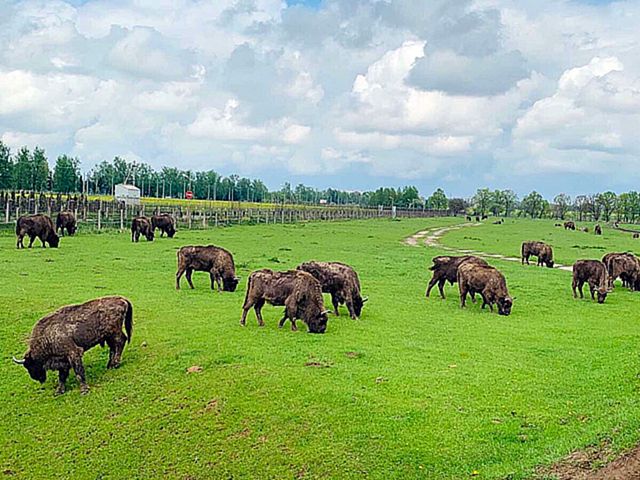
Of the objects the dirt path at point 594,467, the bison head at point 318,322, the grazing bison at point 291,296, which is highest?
the grazing bison at point 291,296

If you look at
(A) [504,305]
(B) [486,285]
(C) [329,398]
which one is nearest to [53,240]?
(B) [486,285]

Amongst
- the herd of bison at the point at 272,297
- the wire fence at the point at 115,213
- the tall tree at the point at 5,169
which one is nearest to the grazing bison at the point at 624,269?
the herd of bison at the point at 272,297

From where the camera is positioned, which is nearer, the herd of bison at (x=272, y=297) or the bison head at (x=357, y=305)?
the herd of bison at (x=272, y=297)

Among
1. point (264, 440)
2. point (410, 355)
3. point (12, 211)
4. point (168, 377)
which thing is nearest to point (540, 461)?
point (264, 440)

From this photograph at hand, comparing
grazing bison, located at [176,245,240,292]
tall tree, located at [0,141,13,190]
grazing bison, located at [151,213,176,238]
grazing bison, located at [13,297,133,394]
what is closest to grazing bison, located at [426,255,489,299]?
grazing bison, located at [176,245,240,292]

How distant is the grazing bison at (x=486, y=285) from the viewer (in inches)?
721

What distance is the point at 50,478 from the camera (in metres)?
8.93

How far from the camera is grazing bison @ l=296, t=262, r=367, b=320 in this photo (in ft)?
56.1

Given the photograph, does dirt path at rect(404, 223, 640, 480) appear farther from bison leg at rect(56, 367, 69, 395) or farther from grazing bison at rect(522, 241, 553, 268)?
grazing bison at rect(522, 241, 553, 268)

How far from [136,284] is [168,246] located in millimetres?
16091

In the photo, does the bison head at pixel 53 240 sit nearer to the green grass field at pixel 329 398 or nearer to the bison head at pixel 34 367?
the green grass field at pixel 329 398

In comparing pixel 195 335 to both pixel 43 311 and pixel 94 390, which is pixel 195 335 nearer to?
pixel 94 390

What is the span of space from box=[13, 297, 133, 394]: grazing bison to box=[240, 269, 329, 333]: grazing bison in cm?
368

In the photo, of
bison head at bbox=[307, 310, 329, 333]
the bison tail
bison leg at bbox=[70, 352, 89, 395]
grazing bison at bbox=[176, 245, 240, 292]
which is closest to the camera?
bison leg at bbox=[70, 352, 89, 395]
